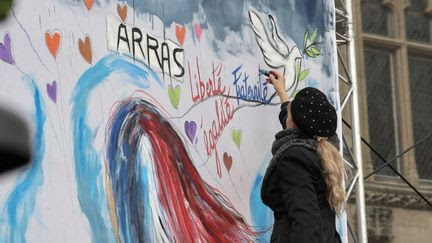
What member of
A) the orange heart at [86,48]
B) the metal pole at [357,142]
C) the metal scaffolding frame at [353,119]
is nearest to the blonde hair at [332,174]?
the orange heart at [86,48]

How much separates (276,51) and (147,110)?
43.6 inches

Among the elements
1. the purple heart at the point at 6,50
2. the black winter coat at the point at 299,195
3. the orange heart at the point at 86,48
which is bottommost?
the black winter coat at the point at 299,195

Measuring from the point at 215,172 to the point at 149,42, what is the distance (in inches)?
26.2

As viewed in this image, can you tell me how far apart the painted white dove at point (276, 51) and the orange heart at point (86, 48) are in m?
1.23

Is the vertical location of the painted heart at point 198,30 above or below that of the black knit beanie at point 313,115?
above

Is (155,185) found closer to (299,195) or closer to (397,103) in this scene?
(299,195)

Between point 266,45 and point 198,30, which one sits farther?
point 266,45

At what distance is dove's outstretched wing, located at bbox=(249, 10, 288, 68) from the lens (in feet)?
14.6

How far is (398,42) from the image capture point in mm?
11000

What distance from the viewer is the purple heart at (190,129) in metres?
3.88

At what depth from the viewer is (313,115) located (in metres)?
3.29

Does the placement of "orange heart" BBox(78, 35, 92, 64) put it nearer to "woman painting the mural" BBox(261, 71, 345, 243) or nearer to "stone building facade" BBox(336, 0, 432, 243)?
"woman painting the mural" BBox(261, 71, 345, 243)

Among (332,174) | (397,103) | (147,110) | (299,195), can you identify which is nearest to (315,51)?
(147,110)

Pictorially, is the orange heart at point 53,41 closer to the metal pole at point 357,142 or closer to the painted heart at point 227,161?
the painted heart at point 227,161
